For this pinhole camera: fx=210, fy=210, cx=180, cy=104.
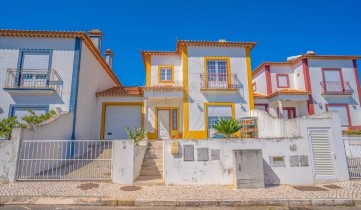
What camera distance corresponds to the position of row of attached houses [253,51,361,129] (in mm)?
18875

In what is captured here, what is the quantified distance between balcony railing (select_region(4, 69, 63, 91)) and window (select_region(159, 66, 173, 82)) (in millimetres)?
7134

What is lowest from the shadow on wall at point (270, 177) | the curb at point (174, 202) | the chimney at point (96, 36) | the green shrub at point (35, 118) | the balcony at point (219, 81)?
the curb at point (174, 202)

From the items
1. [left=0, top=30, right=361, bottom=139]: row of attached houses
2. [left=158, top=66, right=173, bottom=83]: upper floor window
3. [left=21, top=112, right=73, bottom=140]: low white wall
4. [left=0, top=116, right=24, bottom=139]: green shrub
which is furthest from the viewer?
[left=158, top=66, right=173, bottom=83]: upper floor window

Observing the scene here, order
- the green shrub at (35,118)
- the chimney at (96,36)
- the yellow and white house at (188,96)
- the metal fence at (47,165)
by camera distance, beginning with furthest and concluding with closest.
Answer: the chimney at (96,36)
the yellow and white house at (188,96)
the green shrub at (35,118)
the metal fence at (47,165)

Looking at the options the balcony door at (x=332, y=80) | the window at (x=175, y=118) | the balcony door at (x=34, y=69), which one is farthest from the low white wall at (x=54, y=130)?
the balcony door at (x=332, y=80)

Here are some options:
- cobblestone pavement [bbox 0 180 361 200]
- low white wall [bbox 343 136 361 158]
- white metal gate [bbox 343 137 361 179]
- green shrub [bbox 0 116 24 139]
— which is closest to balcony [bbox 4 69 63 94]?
green shrub [bbox 0 116 24 139]

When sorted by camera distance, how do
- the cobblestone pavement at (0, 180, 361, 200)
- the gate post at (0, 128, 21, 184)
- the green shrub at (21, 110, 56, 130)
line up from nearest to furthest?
the cobblestone pavement at (0, 180, 361, 200) → the gate post at (0, 128, 21, 184) → the green shrub at (21, 110, 56, 130)

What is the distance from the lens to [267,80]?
68.4ft

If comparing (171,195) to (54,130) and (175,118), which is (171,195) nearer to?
(54,130)

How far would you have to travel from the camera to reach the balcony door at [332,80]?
19266 millimetres

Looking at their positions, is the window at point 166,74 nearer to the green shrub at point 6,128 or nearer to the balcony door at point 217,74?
the balcony door at point 217,74

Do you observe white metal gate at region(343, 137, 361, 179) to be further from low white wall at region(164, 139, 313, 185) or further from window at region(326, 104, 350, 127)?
window at region(326, 104, 350, 127)

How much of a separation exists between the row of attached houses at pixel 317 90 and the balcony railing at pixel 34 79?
16830mm

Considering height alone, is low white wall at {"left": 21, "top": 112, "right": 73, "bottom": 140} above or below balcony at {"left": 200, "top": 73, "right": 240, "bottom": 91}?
below
